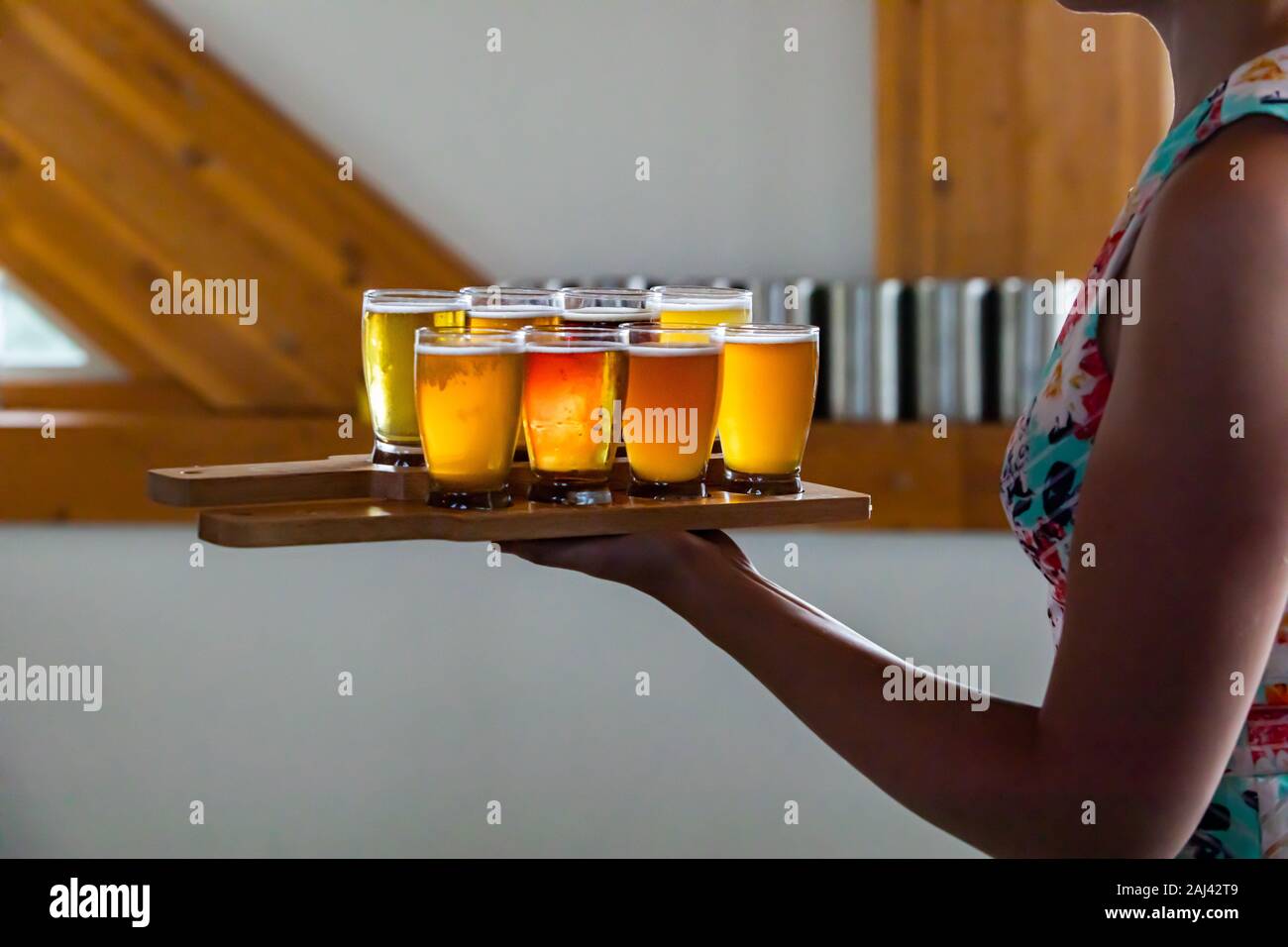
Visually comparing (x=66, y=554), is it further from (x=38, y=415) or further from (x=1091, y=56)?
(x=1091, y=56)

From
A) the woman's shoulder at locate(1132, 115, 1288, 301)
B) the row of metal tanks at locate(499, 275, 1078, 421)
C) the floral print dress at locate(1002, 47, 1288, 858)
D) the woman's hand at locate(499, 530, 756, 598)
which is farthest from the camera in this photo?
the row of metal tanks at locate(499, 275, 1078, 421)

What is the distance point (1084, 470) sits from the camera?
1.01m

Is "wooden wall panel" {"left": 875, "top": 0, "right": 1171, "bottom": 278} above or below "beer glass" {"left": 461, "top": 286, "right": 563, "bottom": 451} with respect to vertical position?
above

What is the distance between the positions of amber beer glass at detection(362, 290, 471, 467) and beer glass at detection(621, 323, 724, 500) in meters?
0.19

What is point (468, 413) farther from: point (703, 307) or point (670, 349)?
point (703, 307)

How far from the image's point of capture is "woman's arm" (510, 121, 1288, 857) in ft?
2.61

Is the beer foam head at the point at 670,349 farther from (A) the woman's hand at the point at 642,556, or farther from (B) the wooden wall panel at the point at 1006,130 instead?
(B) the wooden wall panel at the point at 1006,130

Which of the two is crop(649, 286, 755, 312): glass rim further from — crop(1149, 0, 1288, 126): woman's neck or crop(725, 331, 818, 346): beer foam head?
crop(1149, 0, 1288, 126): woman's neck

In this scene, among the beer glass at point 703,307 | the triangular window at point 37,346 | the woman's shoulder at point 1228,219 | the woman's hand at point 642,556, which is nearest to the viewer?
the woman's shoulder at point 1228,219

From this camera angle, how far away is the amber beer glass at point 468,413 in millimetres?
1165

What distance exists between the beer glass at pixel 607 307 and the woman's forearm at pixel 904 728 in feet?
1.11

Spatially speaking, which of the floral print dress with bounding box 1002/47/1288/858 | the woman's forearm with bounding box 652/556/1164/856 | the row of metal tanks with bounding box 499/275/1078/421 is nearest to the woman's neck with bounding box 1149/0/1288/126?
the floral print dress with bounding box 1002/47/1288/858

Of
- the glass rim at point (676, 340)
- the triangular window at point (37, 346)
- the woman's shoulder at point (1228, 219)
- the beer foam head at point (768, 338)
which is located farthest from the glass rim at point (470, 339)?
the triangular window at point (37, 346)

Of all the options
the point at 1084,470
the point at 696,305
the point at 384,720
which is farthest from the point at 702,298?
the point at 384,720
